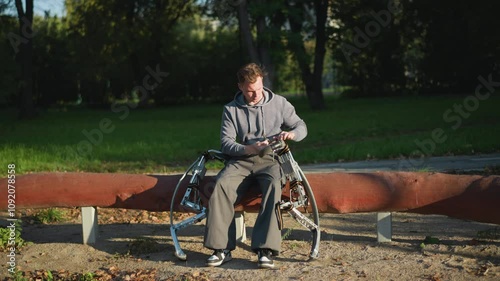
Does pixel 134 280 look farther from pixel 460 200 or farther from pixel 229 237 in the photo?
pixel 460 200

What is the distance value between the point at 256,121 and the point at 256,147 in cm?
35

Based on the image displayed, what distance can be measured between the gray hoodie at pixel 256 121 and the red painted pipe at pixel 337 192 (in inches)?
19.1

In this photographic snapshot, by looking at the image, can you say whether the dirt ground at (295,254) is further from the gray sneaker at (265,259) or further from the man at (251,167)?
the man at (251,167)

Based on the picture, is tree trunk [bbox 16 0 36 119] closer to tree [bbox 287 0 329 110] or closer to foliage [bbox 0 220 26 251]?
tree [bbox 287 0 329 110]

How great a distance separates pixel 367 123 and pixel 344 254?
1675 cm

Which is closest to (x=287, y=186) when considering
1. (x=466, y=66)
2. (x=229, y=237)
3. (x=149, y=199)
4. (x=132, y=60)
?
(x=229, y=237)

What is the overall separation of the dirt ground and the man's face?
1326mm

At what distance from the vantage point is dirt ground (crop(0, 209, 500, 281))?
5.63 m

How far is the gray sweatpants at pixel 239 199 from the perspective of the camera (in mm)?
5828

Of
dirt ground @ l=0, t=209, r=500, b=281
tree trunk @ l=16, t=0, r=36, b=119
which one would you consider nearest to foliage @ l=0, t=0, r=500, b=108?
tree trunk @ l=16, t=0, r=36, b=119

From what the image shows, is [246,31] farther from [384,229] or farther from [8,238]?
[384,229]

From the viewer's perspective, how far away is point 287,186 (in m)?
6.23

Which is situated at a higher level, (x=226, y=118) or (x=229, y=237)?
(x=226, y=118)

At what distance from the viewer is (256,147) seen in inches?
238
